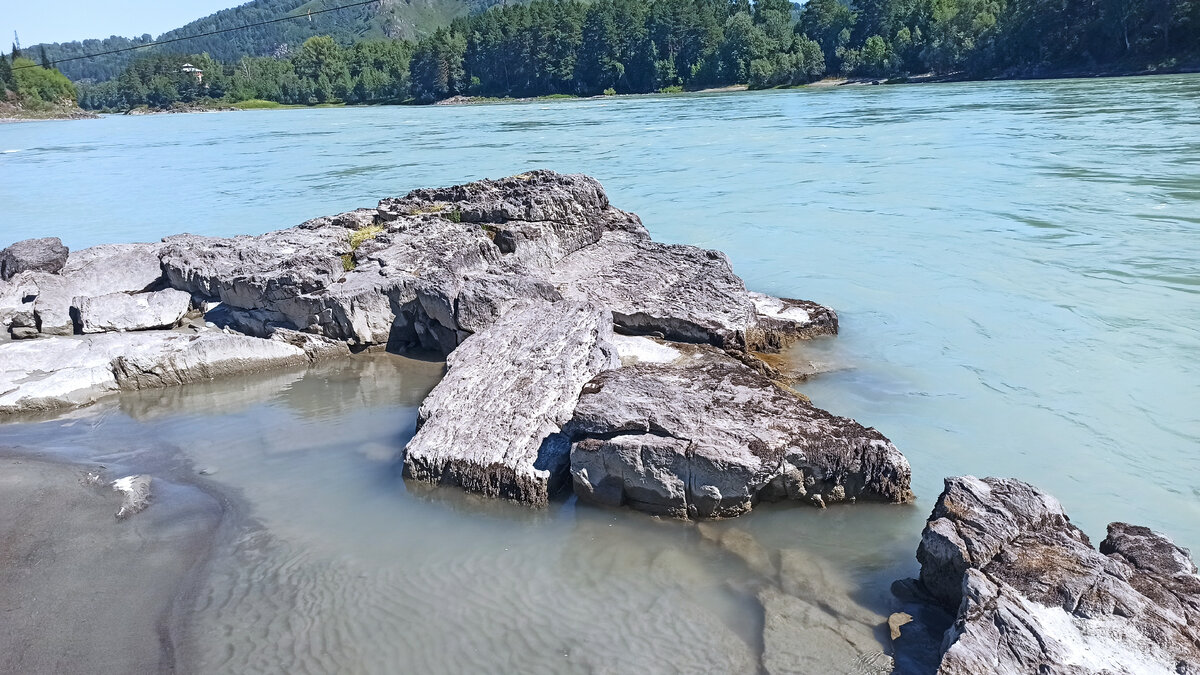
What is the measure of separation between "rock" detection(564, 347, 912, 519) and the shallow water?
0.63 feet

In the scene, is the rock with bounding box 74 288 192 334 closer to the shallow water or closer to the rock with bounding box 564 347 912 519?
the shallow water

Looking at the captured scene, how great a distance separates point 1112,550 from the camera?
4.51 m

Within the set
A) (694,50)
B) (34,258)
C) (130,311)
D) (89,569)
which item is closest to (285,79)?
(694,50)

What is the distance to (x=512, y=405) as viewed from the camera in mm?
6539

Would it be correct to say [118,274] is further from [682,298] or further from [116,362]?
[682,298]

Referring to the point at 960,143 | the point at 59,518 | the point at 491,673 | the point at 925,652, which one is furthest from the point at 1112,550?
the point at 960,143

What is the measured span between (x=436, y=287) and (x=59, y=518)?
4036mm

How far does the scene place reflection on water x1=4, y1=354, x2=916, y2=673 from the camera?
14.7 feet

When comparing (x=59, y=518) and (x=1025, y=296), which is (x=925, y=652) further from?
(x=1025, y=296)

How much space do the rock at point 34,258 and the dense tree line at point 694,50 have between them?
69.6m

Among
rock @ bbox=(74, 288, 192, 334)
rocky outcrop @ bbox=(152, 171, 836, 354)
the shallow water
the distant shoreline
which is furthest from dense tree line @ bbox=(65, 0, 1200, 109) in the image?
rock @ bbox=(74, 288, 192, 334)

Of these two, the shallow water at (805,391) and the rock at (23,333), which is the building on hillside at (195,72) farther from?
the rock at (23,333)

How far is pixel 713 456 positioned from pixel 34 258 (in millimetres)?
11382

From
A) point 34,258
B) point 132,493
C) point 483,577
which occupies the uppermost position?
point 34,258
